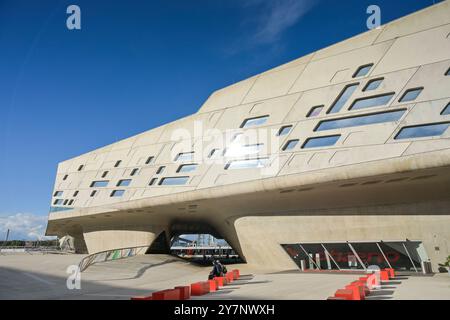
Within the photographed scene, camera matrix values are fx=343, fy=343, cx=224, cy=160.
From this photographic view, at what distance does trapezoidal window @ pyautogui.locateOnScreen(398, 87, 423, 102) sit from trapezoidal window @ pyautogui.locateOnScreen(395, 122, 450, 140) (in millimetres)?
1956

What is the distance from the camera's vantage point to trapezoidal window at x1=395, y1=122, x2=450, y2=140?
59.8 ft

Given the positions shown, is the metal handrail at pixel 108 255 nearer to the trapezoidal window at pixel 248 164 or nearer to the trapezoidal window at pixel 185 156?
the trapezoidal window at pixel 185 156

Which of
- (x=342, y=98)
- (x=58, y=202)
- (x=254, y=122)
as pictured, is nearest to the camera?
(x=342, y=98)

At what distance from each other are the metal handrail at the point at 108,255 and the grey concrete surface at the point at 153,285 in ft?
1.78

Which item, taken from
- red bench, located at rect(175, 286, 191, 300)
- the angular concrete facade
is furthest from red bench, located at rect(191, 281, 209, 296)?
the angular concrete facade

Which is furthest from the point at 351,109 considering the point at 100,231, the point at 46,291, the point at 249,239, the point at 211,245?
the point at 211,245

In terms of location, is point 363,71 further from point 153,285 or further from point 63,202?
point 63,202

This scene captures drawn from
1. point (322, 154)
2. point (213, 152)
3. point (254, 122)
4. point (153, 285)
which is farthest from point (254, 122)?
point (153, 285)

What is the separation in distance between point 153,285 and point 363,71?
61.5 feet

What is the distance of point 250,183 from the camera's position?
23875 millimetres

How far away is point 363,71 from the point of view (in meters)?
22.5

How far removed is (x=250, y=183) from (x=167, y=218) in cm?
1499

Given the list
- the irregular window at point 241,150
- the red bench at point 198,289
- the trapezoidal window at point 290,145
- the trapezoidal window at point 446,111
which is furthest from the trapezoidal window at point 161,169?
the trapezoidal window at point 446,111
